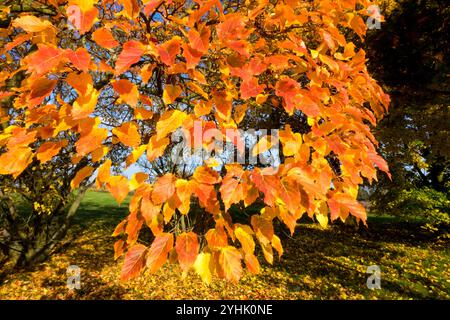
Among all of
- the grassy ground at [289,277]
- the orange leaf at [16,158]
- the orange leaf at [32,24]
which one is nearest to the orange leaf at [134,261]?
the orange leaf at [16,158]

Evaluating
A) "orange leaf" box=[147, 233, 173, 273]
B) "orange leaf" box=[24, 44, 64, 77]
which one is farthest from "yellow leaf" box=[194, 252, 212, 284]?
"orange leaf" box=[24, 44, 64, 77]

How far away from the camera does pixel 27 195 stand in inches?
250

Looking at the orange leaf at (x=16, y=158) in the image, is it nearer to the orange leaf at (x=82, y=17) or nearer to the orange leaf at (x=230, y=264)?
the orange leaf at (x=82, y=17)

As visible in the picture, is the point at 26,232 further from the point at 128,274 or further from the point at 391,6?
the point at 391,6

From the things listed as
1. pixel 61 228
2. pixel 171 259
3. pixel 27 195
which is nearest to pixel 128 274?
pixel 171 259

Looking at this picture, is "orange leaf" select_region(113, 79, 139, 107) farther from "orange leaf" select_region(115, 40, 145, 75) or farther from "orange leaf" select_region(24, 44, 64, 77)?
"orange leaf" select_region(24, 44, 64, 77)

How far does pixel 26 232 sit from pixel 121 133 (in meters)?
7.75

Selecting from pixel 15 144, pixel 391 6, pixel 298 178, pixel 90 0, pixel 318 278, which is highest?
pixel 391 6

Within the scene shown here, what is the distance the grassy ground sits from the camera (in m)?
6.47

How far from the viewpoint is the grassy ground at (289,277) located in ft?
21.2

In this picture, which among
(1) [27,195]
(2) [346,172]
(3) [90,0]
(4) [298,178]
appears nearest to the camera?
(3) [90,0]

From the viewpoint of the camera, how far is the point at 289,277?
7520 mm

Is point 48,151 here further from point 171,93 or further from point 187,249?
point 187,249

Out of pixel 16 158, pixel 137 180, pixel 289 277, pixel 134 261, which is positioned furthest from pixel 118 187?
pixel 289 277
